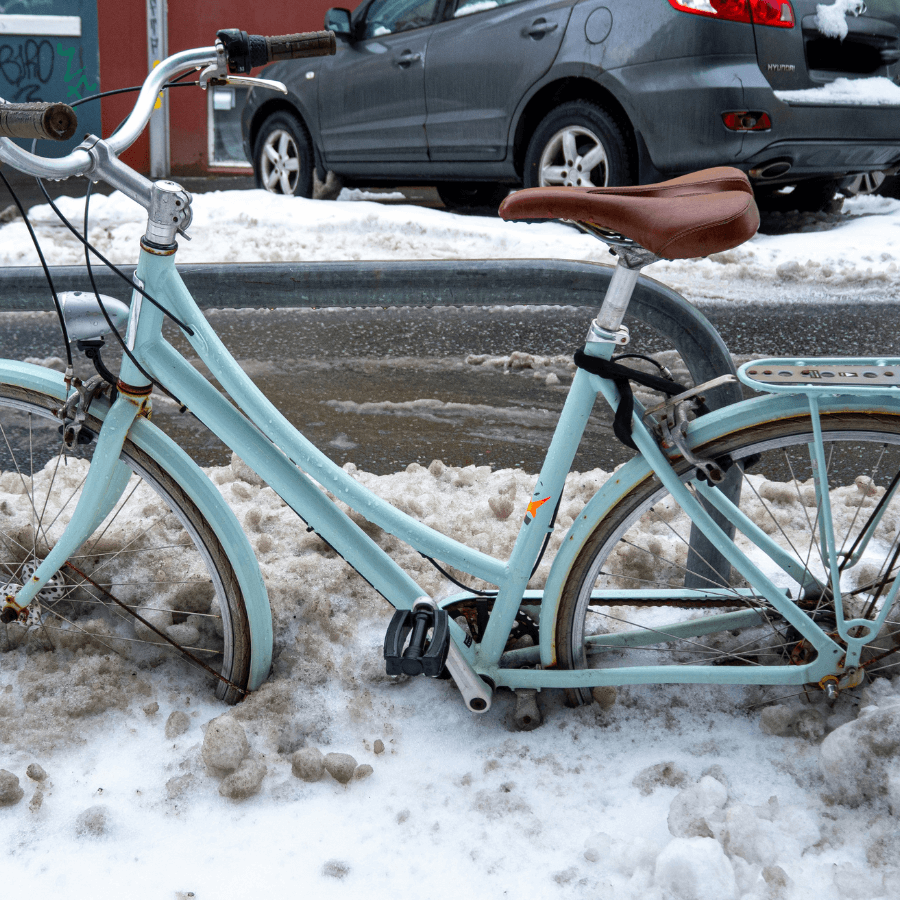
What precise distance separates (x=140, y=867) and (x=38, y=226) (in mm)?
6612

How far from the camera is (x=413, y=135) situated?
281 inches

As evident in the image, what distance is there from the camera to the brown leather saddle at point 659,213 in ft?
4.87

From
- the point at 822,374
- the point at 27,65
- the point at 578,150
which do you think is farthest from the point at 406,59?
the point at 27,65

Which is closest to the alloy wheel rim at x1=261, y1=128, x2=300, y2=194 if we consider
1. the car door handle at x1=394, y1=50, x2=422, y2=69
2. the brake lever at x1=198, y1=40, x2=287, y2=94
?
the car door handle at x1=394, y1=50, x2=422, y2=69

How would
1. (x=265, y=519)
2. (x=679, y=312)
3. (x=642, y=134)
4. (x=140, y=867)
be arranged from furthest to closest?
(x=642, y=134) < (x=265, y=519) < (x=679, y=312) < (x=140, y=867)

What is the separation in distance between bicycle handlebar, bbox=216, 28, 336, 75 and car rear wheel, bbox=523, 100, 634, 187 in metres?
4.42

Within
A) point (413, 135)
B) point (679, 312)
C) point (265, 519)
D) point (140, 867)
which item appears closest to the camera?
point (140, 867)

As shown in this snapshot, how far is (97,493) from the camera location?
71.9 inches

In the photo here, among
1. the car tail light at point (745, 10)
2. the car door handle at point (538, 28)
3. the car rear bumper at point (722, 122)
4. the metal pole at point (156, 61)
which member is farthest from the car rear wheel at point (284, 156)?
the metal pole at point (156, 61)

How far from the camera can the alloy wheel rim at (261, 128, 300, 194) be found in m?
8.23

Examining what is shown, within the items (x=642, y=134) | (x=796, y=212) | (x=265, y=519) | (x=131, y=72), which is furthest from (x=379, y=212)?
(x=131, y=72)

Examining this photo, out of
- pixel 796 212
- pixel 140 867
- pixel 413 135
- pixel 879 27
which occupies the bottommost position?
pixel 140 867

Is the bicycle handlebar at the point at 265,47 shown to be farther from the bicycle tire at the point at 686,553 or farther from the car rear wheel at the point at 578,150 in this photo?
the car rear wheel at the point at 578,150

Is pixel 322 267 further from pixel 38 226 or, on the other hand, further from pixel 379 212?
pixel 38 226
